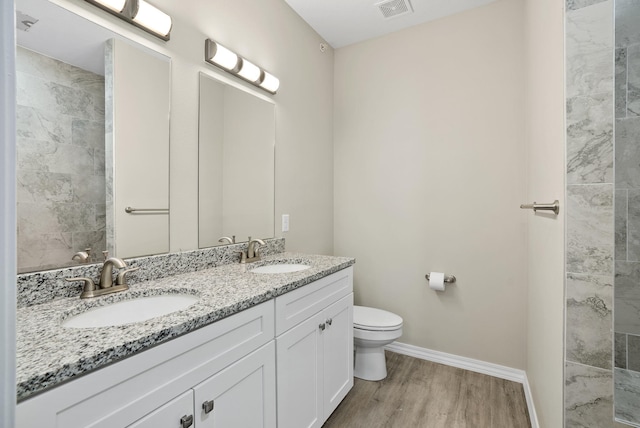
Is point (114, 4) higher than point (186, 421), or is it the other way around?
point (114, 4)

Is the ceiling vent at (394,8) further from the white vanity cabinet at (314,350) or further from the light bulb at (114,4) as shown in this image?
the white vanity cabinet at (314,350)

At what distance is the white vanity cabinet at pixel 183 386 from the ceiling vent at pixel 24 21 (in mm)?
1137

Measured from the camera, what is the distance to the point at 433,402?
1904 millimetres

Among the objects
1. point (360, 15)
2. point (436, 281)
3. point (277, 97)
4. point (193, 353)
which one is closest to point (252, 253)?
point (193, 353)

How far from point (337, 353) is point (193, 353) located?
103cm

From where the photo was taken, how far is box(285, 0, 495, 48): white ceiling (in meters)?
2.19

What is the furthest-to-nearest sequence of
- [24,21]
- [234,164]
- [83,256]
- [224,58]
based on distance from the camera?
[234,164], [224,58], [83,256], [24,21]

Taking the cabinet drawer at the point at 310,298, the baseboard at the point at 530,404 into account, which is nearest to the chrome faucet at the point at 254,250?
the cabinet drawer at the point at 310,298

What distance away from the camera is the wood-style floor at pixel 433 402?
1.73m

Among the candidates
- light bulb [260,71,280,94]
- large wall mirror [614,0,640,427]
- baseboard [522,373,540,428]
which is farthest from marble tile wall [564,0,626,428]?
light bulb [260,71,280,94]

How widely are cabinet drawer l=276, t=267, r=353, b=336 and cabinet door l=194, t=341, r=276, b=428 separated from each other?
13cm

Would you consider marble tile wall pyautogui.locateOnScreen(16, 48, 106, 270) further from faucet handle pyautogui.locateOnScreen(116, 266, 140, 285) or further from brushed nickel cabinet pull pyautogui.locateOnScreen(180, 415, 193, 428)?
brushed nickel cabinet pull pyautogui.locateOnScreen(180, 415, 193, 428)

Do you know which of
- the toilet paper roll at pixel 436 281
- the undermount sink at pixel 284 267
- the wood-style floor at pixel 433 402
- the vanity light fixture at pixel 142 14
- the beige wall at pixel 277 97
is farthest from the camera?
the toilet paper roll at pixel 436 281

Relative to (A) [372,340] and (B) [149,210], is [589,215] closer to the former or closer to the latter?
(A) [372,340]
